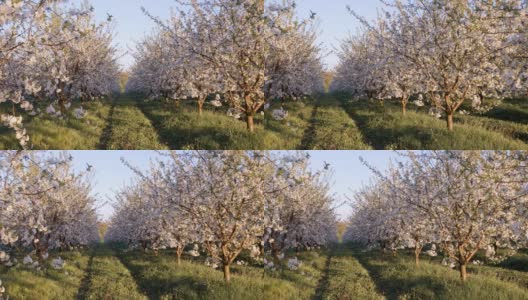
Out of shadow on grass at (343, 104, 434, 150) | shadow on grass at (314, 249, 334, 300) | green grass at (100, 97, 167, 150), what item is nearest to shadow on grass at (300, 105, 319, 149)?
shadow on grass at (343, 104, 434, 150)

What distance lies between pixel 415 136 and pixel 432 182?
169 centimetres

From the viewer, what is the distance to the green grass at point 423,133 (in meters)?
14.8

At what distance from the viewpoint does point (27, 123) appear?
54.3ft

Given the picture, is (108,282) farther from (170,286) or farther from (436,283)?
(436,283)

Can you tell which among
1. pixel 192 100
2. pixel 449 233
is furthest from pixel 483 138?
pixel 192 100

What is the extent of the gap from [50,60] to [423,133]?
1211 centimetres

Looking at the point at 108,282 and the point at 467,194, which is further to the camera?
the point at 108,282

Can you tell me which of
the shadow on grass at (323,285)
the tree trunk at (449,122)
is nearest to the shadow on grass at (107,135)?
the shadow on grass at (323,285)

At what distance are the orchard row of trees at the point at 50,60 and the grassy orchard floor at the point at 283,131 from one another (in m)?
1.17

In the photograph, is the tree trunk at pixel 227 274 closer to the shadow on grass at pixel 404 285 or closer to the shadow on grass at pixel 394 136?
the shadow on grass at pixel 404 285

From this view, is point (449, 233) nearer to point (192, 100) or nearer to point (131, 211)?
point (192, 100)

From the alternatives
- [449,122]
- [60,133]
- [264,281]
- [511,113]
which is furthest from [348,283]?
[511,113]

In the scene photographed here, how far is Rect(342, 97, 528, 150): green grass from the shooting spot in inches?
582

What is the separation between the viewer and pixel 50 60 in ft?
54.0
